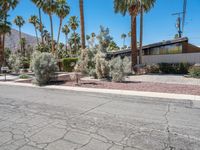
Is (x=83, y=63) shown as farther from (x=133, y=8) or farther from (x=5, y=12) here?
(x=5, y=12)

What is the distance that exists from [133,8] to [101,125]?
62.4 ft

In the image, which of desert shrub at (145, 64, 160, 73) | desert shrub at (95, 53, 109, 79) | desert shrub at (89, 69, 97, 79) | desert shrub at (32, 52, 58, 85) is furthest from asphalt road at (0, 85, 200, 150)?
desert shrub at (145, 64, 160, 73)

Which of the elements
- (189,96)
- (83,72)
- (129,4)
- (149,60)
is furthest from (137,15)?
(189,96)

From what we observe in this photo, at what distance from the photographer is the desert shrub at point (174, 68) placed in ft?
67.6

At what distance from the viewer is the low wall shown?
851 inches

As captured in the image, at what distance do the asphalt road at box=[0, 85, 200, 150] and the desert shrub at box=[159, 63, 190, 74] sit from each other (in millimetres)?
13522

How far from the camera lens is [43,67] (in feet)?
50.1

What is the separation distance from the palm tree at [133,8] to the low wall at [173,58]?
3.22 meters

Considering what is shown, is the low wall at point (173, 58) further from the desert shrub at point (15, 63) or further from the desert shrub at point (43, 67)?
the desert shrub at point (15, 63)

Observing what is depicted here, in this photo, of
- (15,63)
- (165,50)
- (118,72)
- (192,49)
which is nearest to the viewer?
(118,72)

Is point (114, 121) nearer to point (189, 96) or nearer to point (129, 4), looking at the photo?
point (189, 96)

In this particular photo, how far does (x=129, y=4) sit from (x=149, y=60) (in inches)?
311

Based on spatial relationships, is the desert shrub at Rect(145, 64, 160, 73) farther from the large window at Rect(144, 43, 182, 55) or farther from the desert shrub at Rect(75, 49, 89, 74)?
the desert shrub at Rect(75, 49, 89, 74)

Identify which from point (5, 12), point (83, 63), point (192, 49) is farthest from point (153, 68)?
point (5, 12)
